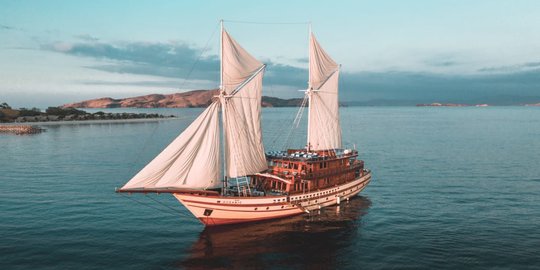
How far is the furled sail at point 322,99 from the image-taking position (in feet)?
161

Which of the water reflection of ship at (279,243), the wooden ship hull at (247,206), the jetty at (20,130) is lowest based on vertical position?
the water reflection of ship at (279,243)

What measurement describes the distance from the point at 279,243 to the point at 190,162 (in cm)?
1069

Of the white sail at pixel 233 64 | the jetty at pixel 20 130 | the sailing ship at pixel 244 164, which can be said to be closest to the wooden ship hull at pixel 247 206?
the sailing ship at pixel 244 164

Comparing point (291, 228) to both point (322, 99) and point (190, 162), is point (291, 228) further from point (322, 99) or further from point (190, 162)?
point (322, 99)

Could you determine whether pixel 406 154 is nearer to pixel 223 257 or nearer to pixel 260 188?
pixel 260 188

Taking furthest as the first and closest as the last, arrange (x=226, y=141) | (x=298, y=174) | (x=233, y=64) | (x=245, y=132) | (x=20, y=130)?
(x=20, y=130)
(x=298, y=174)
(x=245, y=132)
(x=226, y=141)
(x=233, y=64)

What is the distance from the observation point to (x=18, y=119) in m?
175

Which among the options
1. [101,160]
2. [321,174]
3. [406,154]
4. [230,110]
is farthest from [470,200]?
[101,160]

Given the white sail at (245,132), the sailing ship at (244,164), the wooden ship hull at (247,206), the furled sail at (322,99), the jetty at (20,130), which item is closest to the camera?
the sailing ship at (244,164)

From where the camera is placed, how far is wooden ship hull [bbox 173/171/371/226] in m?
35.7

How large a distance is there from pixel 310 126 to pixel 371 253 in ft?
70.6

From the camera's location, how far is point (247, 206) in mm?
37281

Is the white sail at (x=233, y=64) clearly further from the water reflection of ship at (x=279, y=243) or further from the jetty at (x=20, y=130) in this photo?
the jetty at (x=20, y=130)

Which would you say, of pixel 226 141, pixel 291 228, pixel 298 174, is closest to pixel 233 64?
pixel 226 141
